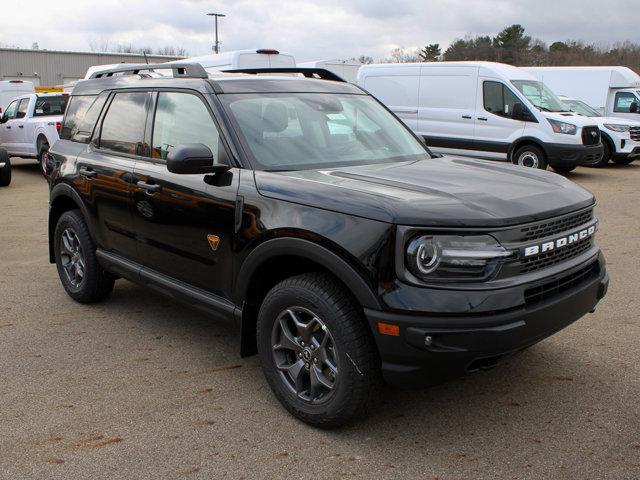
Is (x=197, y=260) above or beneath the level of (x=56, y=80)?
beneath

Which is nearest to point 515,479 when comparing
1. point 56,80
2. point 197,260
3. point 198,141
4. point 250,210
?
point 250,210

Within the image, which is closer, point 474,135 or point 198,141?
point 198,141

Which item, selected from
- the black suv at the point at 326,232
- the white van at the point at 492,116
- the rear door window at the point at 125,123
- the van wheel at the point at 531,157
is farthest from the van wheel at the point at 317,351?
the van wheel at the point at 531,157

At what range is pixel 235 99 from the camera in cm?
396

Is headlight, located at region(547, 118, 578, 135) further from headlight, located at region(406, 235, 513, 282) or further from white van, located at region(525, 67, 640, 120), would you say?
headlight, located at region(406, 235, 513, 282)

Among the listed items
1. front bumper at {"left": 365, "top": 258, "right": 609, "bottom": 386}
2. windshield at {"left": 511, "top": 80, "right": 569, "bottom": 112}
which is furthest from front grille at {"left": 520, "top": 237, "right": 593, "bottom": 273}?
windshield at {"left": 511, "top": 80, "right": 569, "bottom": 112}

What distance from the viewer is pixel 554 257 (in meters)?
3.18

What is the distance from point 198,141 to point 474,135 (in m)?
10.7

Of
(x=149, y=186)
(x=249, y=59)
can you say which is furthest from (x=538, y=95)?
(x=149, y=186)

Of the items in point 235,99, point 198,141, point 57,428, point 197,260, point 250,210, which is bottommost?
point 57,428

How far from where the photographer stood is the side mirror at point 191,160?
3.47m

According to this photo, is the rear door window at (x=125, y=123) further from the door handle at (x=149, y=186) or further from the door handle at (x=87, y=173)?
the door handle at (x=149, y=186)

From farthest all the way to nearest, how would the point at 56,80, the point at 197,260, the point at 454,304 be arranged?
the point at 56,80 → the point at 197,260 → the point at 454,304

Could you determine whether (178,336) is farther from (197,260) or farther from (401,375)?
(401,375)
